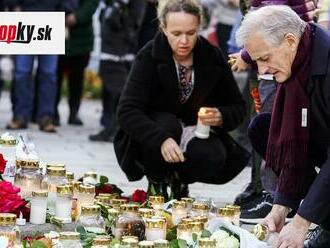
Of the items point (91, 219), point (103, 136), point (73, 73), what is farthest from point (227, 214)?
point (73, 73)

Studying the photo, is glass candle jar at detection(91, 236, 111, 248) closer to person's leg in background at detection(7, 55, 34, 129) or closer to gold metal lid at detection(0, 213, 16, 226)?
gold metal lid at detection(0, 213, 16, 226)

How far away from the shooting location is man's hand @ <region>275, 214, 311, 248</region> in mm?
4289

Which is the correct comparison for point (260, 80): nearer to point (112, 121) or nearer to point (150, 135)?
point (150, 135)

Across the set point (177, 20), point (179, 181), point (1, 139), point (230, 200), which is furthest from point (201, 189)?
point (1, 139)

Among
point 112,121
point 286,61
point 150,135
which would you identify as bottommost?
point 112,121

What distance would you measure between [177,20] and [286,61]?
1.66m

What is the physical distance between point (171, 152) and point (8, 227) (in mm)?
1667

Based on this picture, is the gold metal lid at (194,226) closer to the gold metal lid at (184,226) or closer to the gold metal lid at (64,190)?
the gold metal lid at (184,226)

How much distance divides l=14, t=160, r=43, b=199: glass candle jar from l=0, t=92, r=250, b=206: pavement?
66.6 inches

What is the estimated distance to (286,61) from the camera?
4449 millimetres

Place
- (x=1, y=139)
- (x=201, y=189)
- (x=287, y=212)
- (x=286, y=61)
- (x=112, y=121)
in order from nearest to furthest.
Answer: (x=286, y=61)
(x=287, y=212)
(x=1, y=139)
(x=201, y=189)
(x=112, y=121)

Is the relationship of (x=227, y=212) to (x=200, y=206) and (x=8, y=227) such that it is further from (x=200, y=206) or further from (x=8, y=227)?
(x=8, y=227)

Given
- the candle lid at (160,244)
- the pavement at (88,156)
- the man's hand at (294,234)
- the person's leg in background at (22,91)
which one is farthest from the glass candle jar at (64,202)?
the person's leg in background at (22,91)

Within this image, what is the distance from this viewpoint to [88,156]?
347 inches
